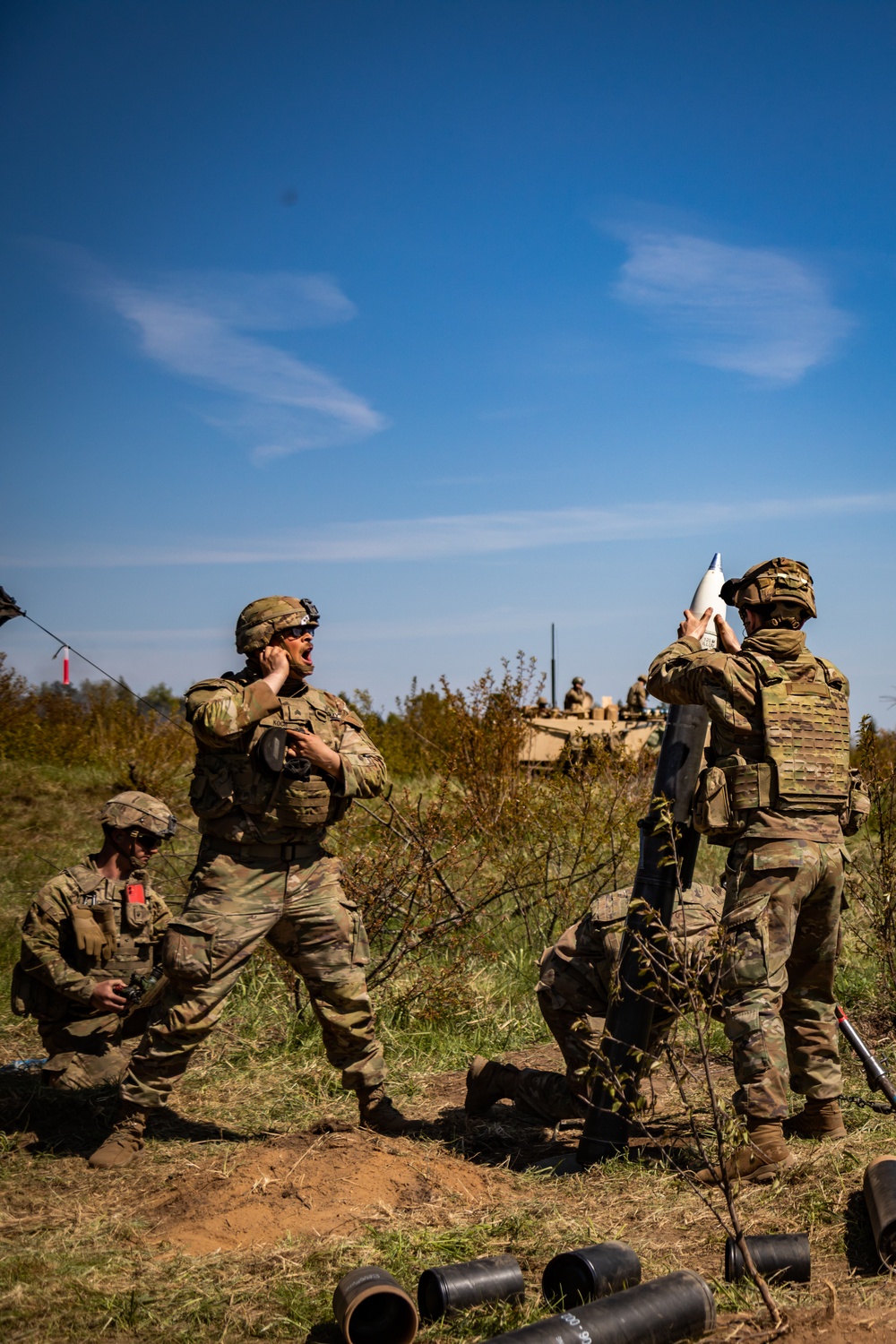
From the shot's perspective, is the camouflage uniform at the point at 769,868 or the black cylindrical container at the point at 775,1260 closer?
the black cylindrical container at the point at 775,1260

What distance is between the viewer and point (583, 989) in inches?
197

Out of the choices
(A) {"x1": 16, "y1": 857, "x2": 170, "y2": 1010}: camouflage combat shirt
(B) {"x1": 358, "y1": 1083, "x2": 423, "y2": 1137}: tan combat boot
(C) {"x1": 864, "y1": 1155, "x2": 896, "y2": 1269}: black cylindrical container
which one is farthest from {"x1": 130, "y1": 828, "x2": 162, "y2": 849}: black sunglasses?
(C) {"x1": 864, "y1": 1155, "x2": 896, "y2": 1269}: black cylindrical container

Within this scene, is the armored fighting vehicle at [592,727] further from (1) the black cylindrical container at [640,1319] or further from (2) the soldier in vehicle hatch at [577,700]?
(1) the black cylindrical container at [640,1319]

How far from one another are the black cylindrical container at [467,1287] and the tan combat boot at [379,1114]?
1669mm

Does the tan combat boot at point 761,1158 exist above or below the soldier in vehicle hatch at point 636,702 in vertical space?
below

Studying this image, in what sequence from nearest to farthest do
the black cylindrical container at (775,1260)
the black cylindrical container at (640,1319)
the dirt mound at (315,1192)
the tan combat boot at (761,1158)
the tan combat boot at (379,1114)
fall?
1. the black cylindrical container at (640,1319)
2. the black cylindrical container at (775,1260)
3. the dirt mound at (315,1192)
4. the tan combat boot at (761,1158)
5. the tan combat boot at (379,1114)

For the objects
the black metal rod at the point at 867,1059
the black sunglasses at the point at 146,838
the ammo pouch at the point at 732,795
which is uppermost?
the ammo pouch at the point at 732,795

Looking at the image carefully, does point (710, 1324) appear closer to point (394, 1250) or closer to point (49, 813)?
point (394, 1250)

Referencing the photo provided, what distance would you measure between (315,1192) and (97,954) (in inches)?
70.2

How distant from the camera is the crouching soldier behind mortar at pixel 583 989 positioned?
15.9ft

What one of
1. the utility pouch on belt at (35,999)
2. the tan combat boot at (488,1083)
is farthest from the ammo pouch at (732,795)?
the utility pouch on belt at (35,999)

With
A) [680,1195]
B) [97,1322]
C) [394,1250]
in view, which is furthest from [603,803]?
[97,1322]

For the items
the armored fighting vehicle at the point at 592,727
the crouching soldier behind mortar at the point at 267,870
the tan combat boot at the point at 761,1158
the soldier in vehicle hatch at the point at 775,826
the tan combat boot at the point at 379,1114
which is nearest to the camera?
the tan combat boot at the point at 761,1158

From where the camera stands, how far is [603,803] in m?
9.33
